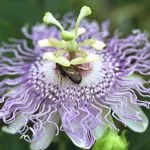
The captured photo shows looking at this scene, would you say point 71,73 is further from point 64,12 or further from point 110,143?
point 64,12

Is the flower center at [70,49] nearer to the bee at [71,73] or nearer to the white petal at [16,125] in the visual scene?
the bee at [71,73]

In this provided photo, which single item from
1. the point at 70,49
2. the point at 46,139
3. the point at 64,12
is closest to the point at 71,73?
the point at 70,49

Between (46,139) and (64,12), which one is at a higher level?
(64,12)

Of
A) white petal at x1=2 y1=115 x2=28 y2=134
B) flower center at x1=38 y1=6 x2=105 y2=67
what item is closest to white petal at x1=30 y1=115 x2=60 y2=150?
white petal at x1=2 y1=115 x2=28 y2=134

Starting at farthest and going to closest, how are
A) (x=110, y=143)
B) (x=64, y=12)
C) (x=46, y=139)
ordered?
(x=64, y=12) → (x=46, y=139) → (x=110, y=143)

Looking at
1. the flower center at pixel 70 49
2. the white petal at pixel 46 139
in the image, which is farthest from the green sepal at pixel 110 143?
the flower center at pixel 70 49
